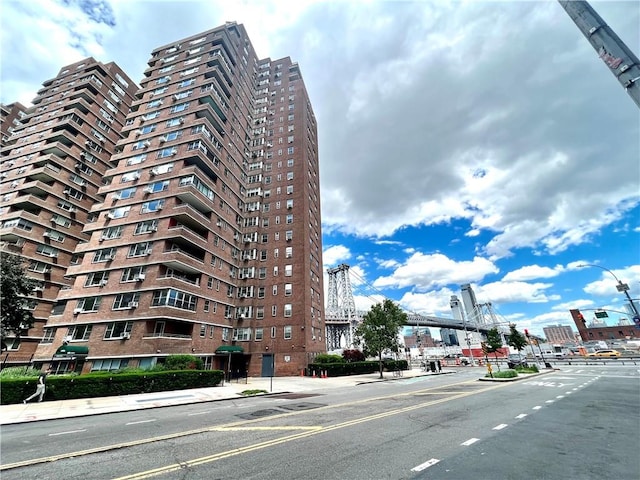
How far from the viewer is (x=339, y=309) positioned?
336 feet

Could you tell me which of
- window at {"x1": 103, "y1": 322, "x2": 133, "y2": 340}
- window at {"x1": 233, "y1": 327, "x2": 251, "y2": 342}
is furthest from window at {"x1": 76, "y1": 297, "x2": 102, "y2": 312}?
window at {"x1": 233, "y1": 327, "x2": 251, "y2": 342}

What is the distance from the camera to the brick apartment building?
92.3 feet

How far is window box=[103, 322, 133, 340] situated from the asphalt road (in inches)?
645

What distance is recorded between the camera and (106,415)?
1312 cm

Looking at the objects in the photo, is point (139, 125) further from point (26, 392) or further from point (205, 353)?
point (26, 392)

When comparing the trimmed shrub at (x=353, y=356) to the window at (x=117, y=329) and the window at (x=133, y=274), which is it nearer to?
the window at (x=117, y=329)

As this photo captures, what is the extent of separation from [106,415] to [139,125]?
40.8m

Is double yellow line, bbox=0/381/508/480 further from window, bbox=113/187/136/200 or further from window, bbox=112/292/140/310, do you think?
window, bbox=113/187/136/200

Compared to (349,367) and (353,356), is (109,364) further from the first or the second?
(353,356)

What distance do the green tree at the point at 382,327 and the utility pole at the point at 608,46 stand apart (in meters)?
32.4

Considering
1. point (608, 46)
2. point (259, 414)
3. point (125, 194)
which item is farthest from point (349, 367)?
point (608, 46)

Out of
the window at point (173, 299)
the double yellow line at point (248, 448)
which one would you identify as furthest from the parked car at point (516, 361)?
the window at point (173, 299)

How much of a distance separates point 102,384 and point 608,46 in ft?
95.2

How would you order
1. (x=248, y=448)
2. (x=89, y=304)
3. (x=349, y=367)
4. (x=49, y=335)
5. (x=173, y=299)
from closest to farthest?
(x=248, y=448)
(x=173, y=299)
(x=89, y=304)
(x=49, y=335)
(x=349, y=367)
